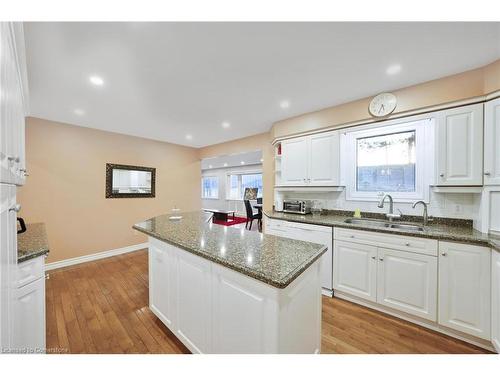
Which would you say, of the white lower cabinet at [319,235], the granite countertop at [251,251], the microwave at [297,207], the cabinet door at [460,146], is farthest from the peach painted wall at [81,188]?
the cabinet door at [460,146]

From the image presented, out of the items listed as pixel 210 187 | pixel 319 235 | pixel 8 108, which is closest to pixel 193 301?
pixel 8 108

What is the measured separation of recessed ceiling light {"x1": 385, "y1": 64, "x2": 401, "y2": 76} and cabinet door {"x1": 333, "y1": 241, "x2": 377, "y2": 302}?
5.79 feet

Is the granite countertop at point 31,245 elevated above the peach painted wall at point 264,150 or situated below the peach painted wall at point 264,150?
below

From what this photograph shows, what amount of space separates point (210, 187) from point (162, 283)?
841cm

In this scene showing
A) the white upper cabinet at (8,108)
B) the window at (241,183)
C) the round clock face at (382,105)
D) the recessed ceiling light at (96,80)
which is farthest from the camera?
the window at (241,183)

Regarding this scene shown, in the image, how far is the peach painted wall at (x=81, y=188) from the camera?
294 cm

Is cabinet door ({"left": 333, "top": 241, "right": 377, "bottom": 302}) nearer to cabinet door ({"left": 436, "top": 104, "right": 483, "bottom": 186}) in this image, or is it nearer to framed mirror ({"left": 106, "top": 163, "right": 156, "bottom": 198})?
cabinet door ({"left": 436, "top": 104, "right": 483, "bottom": 186})

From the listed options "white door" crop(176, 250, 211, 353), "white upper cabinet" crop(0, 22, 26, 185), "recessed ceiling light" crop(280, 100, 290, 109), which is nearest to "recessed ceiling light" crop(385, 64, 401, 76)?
"recessed ceiling light" crop(280, 100, 290, 109)

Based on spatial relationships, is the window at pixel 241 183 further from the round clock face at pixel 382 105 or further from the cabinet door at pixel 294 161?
the round clock face at pixel 382 105

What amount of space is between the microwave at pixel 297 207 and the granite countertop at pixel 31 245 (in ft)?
8.94

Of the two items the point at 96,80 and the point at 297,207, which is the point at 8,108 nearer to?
the point at 96,80

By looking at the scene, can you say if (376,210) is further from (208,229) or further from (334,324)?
(208,229)

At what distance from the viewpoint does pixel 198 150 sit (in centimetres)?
522

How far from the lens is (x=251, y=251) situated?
1259mm
